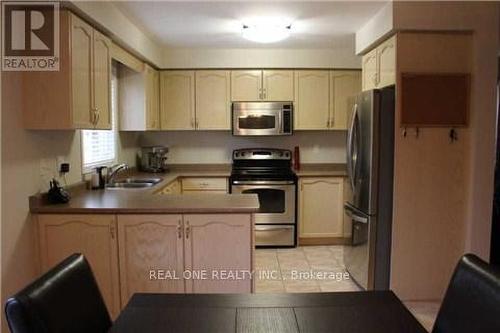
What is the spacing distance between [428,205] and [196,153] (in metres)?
2.97

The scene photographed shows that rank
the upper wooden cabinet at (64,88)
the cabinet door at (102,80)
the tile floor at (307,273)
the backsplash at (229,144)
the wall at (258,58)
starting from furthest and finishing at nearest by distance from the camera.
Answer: the backsplash at (229,144), the wall at (258,58), the tile floor at (307,273), the cabinet door at (102,80), the upper wooden cabinet at (64,88)

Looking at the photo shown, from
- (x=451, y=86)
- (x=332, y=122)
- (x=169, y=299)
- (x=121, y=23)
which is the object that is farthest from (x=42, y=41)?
(x=332, y=122)

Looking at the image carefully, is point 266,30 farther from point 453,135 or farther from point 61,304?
point 61,304

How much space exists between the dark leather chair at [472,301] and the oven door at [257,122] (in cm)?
357

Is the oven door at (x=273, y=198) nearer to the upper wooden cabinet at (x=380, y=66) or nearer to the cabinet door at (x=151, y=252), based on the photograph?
the upper wooden cabinet at (x=380, y=66)

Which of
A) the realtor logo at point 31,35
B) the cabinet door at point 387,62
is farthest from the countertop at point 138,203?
the cabinet door at point 387,62

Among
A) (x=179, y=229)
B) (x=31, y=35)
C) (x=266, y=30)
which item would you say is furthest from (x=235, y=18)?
(x=179, y=229)

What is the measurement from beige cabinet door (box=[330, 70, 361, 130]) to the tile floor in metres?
1.53

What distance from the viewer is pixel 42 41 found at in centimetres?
238

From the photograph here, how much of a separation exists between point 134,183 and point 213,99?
1457 millimetres

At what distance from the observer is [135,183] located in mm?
3906

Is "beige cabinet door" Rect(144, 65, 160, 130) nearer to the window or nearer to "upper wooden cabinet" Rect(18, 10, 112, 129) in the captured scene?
the window

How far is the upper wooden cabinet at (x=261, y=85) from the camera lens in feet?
15.6

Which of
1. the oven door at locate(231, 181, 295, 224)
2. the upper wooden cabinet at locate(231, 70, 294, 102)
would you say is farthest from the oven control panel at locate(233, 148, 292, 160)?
the upper wooden cabinet at locate(231, 70, 294, 102)
